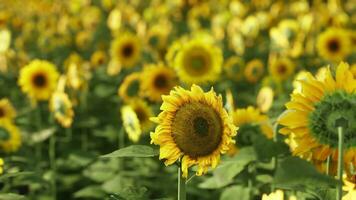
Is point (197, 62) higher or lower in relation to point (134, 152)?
higher

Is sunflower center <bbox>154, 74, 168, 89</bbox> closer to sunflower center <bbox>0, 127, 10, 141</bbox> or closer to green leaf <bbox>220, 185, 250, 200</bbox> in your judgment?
sunflower center <bbox>0, 127, 10, 141</bbox>

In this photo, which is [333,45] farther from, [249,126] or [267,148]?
[267,148]

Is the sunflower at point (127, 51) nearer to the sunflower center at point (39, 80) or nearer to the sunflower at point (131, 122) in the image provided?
the sunflower center at point (39, 80)

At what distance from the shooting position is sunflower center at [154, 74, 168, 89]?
13.5 ft

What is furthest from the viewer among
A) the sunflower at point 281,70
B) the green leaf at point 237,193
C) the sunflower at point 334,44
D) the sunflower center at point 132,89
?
the sunflower at point 334,44

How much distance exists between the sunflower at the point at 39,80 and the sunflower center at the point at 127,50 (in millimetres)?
766

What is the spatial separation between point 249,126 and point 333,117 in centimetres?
107

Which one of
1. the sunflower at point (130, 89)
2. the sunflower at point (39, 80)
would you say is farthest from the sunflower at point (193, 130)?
the sunflower at point (39, 80)

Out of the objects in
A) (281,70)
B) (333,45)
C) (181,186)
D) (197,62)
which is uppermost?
(333,45)

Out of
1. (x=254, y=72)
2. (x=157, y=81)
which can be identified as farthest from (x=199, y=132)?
(x=254, y=72)

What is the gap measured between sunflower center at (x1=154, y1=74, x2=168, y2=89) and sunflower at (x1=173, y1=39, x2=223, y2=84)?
5.4 inches

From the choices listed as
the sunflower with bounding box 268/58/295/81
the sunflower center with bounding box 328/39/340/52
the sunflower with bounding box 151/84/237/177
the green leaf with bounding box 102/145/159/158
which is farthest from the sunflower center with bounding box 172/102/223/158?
the sunflower center with bounding box 328/39/340/52

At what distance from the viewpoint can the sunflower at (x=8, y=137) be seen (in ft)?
10.9

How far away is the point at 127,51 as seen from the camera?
5086 mm
